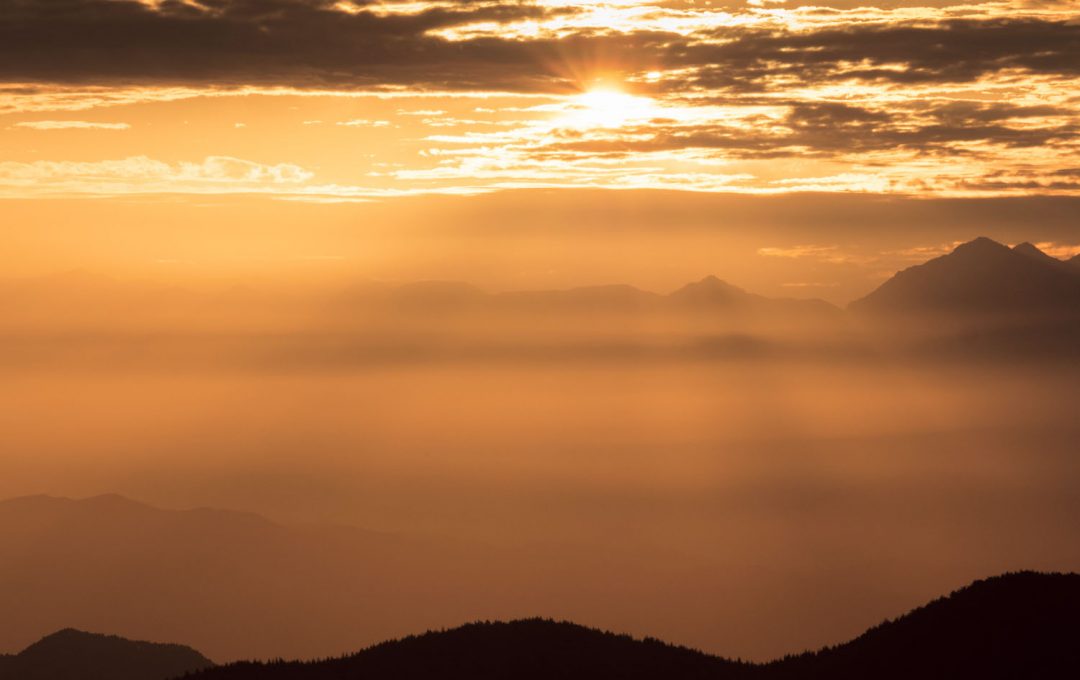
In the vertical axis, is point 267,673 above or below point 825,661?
below

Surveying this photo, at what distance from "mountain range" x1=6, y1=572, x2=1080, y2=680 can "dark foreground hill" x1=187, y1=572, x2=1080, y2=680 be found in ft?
0.25

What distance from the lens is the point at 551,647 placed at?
8744 centimetres

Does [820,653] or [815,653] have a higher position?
[820,653]

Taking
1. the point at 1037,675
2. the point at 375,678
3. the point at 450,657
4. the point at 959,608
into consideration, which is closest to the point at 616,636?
the point at 450,657

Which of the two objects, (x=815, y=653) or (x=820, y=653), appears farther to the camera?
(x=815, y=653)

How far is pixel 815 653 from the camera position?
3319 inches

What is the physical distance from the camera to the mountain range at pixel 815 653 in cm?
7244

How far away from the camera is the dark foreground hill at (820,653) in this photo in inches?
2849

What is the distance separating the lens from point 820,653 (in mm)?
83188

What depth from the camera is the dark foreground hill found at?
72.4 m

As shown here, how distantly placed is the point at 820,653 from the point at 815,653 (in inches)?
45.9

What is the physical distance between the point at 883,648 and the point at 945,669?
635 cm

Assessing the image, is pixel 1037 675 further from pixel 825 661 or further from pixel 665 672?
pixel 665 672

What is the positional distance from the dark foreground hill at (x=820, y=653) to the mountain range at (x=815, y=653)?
8 centimetres
